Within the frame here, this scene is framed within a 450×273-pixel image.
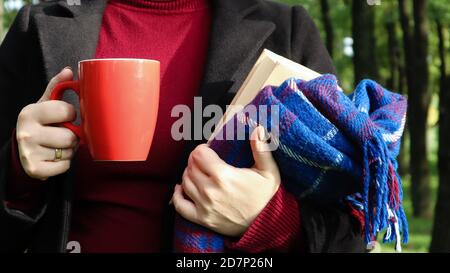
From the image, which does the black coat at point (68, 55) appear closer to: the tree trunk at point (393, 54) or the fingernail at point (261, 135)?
the fingernail at point (261, 135)

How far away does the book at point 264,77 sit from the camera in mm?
1910

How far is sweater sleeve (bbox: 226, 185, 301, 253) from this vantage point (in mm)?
1836

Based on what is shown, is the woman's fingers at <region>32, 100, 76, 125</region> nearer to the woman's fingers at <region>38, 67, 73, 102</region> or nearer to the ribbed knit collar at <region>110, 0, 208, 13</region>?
the woman's fingers at <region>38, 67, 73, 102</region>

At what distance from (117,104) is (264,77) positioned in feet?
1.25

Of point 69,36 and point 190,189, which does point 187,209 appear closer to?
point 190,189

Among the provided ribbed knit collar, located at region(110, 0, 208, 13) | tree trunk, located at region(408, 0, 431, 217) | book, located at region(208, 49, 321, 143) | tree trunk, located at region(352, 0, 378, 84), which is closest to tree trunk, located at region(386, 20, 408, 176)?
tree trunk, located at region(408, 0, 431, 217)

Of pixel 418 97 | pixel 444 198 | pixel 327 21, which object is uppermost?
pixel 327 21

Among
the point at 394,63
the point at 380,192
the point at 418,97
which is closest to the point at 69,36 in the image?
the point at 380,192

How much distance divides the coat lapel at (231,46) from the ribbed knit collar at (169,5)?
62 millimetres

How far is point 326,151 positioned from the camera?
1.75 metres

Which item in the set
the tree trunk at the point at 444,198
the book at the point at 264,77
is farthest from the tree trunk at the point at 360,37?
→ the book at the point at 264,77

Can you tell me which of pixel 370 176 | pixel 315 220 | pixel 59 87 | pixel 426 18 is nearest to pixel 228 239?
pixel 315 220
